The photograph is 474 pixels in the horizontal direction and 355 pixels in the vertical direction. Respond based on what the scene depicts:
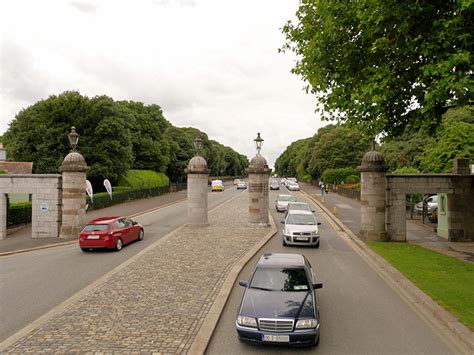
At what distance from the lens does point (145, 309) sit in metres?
9.04

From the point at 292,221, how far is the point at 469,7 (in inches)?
464

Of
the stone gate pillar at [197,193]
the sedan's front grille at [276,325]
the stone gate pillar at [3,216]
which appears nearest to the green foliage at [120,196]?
the stone gate pillar at [3,216]

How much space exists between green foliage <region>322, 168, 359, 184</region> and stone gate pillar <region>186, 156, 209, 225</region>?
137 feet

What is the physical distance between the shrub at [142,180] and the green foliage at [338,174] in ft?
89.9

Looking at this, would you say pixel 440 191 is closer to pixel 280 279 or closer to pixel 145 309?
pixel 280 279

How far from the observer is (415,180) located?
1997cm

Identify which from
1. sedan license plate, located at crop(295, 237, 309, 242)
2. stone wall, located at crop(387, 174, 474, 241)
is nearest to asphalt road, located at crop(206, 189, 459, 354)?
sedan license plate, located at crop(295, 237, 309, 242)

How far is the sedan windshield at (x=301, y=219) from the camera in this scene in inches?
712

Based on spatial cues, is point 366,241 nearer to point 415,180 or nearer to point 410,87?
point 415,180

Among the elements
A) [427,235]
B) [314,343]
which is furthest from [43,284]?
[427,235]

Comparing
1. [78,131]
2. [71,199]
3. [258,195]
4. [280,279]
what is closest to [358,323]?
[280,279]

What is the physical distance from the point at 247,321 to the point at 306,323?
1113 mm

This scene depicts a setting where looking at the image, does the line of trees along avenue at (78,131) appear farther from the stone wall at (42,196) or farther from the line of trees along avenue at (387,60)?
the line of trees along avenue at (387,60)

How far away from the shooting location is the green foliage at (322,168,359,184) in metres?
60.9
